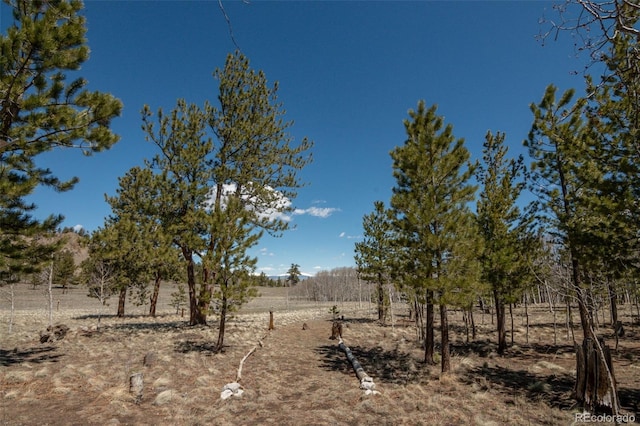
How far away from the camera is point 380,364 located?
12641mm

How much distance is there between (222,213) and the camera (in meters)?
12.7

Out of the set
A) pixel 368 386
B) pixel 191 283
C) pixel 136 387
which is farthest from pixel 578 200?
pixel 191 283

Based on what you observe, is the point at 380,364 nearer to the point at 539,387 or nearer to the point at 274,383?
the point at 274,383

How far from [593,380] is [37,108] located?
15.2 metres

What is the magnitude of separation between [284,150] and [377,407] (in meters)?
15.6

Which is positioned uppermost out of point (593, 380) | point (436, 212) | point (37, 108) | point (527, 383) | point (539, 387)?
point (37, 108)

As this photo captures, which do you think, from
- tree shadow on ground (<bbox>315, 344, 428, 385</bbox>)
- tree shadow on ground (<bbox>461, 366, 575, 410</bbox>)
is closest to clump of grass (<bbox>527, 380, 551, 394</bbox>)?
tree shadow on ground (<bbox>461, 366, 575, 410</bbox>)

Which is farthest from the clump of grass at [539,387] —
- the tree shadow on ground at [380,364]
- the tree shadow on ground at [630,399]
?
the tree shadow on ground at [380,364]

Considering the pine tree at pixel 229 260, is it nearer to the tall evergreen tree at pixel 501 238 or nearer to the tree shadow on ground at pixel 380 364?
the tree shadow on ground at pixel 380 364

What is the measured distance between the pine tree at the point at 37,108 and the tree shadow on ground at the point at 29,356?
3.71 meters

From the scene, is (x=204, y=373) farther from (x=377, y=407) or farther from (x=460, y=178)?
(x=460, y=178)

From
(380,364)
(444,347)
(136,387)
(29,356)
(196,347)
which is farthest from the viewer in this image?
(196,347)

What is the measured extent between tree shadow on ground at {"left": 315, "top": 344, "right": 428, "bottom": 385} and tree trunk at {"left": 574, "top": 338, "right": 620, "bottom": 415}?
14.1 ft

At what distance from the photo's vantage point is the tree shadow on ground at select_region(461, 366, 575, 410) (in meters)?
8.69
